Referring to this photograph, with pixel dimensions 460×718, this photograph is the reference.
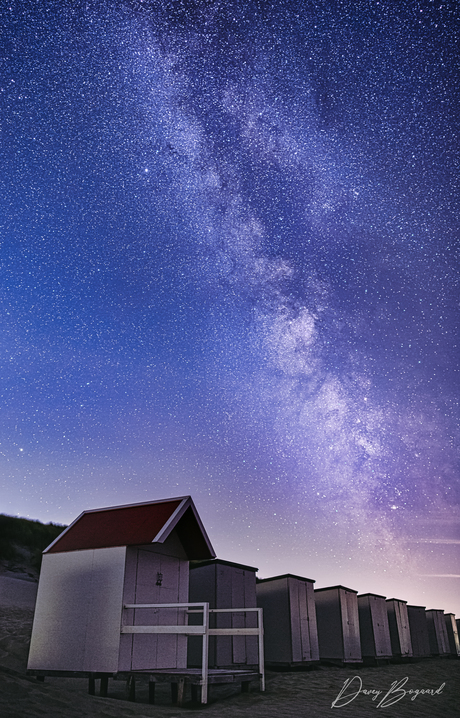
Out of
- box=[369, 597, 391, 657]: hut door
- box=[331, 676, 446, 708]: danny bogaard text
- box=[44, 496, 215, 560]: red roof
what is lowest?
box=[331, 676, 446, 708]: danny bogaard text

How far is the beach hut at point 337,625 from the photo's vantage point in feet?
69.7

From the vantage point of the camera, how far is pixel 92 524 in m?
13.4

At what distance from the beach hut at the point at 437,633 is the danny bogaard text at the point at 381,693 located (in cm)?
2100

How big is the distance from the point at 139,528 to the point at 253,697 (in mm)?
4461

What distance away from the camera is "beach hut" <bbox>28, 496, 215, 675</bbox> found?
1115 centimetres

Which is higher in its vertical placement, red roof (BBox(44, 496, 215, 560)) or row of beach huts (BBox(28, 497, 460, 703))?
red roof (BBox(44, 496, 215, 560))

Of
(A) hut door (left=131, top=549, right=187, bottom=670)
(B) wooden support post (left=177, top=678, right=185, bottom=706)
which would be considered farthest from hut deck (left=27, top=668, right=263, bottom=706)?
(A) hut door (left=131, top=549, right=187, bottom=670)

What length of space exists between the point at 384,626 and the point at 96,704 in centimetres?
2131

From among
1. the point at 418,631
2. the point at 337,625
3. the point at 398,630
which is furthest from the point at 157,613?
the point at 418,631

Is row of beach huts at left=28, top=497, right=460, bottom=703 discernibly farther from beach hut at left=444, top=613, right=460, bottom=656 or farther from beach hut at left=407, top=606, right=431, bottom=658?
beach hut at left=444, top=613, right=460, bottom=656

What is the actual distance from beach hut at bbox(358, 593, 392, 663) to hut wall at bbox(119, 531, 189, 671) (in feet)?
47.4

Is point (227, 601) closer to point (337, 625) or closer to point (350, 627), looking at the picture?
point (337, 625)

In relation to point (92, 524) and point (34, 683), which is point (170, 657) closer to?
point (92, 524)

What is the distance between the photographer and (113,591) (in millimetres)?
11336
